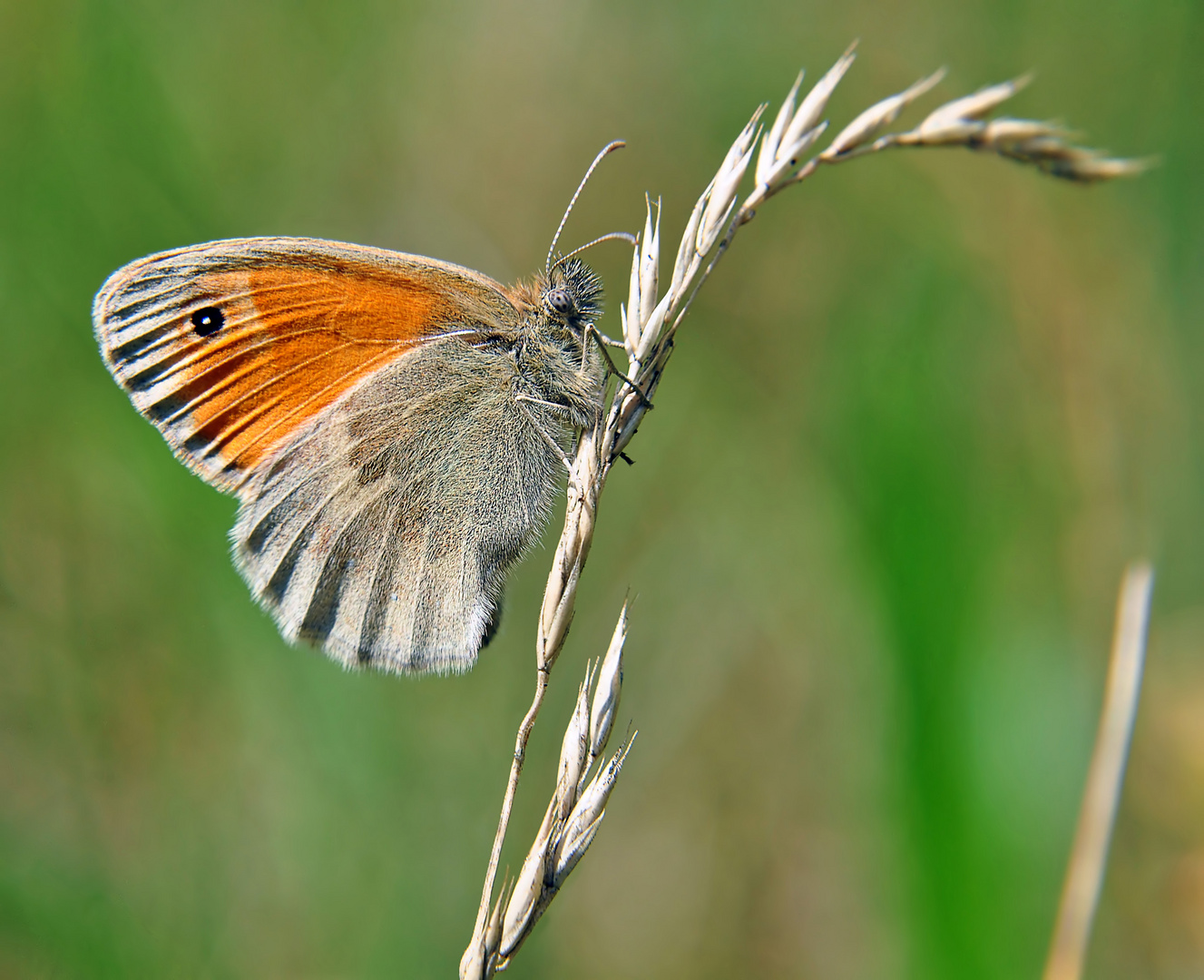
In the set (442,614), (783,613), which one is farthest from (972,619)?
(783,613)

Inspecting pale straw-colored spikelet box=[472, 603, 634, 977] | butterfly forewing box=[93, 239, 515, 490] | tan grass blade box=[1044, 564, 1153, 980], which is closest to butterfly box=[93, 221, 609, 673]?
butterfly forewing box=[93, 239, 515, 490]

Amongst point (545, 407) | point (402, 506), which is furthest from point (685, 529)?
point (402, 506)

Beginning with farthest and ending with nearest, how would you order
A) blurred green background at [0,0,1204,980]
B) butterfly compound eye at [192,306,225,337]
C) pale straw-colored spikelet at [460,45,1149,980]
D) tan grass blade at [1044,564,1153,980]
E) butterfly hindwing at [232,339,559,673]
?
butterfly compound eye at [192,306,225,337], butterfly hindwing at [232,339,559,673], blurred green background at [0,0,1204,980], tan grass blade at [1044,564,1153,980], pale straw-colored spikelet at [460,45,1149,980]

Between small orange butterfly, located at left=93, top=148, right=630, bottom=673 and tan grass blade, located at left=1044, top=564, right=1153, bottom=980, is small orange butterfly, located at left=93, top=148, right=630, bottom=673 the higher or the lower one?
the higher one

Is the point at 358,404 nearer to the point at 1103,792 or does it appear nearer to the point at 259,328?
the point at 259,328

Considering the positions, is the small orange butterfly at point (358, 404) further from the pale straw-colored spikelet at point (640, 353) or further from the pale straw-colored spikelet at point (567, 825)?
the pale straw-colored spikelet at point (567, 825)

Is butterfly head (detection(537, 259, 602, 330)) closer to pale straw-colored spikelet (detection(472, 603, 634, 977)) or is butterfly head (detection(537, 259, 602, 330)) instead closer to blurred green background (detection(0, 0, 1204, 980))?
blurred green background (detection(0, 0, 1204, 980))
